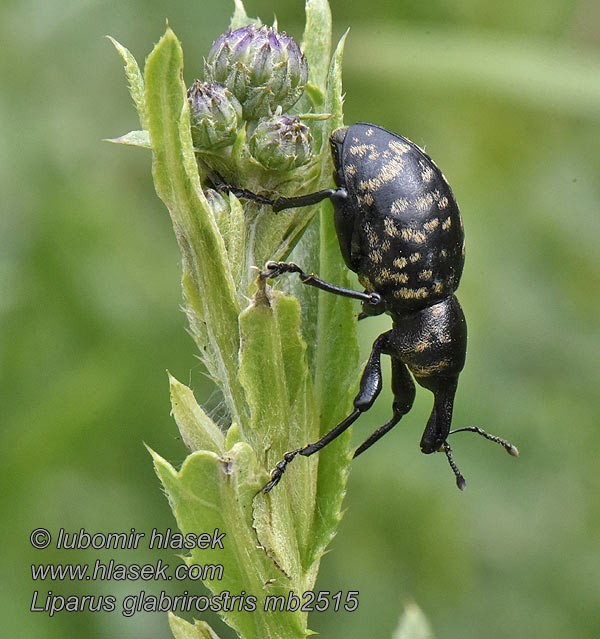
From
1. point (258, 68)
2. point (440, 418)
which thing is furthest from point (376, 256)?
point (258, 68)

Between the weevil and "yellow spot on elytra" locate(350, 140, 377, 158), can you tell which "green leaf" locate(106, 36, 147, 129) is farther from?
"yellow spot on elytra" locate(350, 140, 377, 158)

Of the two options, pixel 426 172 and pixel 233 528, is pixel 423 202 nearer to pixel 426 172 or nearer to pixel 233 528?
pixel 426 172

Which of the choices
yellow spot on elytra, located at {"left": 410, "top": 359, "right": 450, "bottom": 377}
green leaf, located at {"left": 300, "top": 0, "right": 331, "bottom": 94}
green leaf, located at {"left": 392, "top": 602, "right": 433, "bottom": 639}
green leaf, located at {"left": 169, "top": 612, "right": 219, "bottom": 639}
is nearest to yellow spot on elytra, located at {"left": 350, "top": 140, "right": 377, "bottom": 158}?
green leaf, located at {"left": 300, "top": 0, "right": 331, "bottom": 94}

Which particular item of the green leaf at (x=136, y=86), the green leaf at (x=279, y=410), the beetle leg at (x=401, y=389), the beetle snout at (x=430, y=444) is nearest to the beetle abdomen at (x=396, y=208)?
the beetle leg at (x=401, y=389)

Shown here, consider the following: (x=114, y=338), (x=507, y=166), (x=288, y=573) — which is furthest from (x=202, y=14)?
(x=288, y=573)

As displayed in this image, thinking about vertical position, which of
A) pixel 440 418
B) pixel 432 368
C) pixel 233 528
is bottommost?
pixel 440 418
